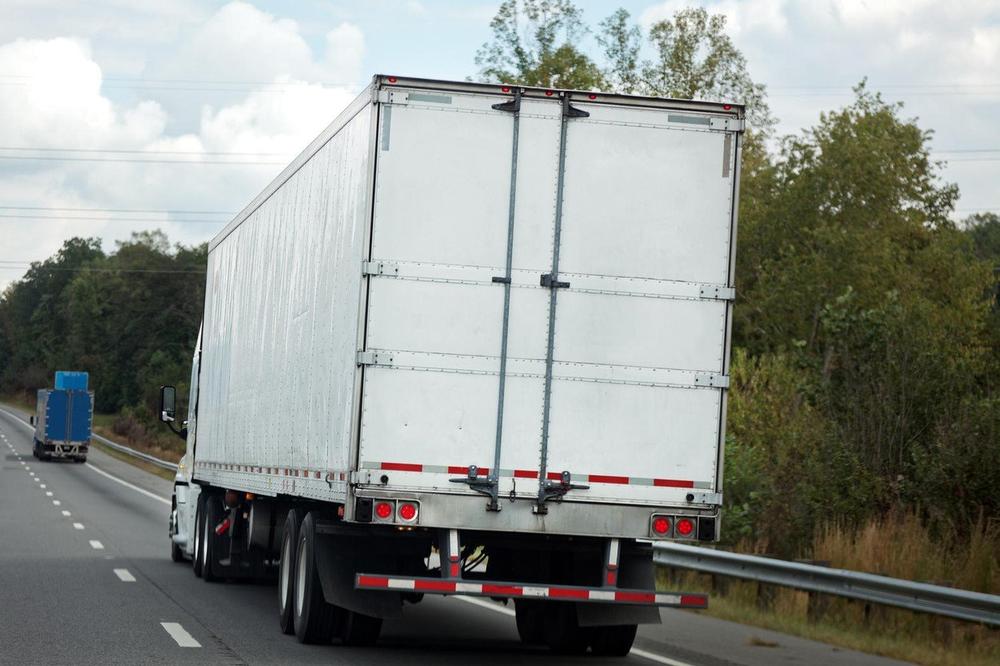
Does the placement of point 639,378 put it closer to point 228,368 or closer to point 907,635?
point 907,635

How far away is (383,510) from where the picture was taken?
10062 millimetres

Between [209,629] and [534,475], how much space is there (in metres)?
3.94

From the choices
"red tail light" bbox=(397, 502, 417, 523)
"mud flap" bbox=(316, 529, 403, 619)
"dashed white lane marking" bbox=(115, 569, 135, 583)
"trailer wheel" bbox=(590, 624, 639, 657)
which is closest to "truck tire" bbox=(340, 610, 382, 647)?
"mud flap" bbox=(316, 529, 403, 619)

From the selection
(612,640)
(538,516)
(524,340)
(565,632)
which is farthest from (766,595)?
(524,340)

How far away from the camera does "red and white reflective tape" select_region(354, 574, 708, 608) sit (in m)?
10.2

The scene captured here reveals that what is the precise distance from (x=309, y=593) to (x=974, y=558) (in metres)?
6.29

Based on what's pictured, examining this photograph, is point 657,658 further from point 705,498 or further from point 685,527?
point 705,498

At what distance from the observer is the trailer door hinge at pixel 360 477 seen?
10.0 meters

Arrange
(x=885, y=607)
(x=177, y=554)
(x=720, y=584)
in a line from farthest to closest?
(x=177, y=554), (x=720, y=584), (x=885, y=607)

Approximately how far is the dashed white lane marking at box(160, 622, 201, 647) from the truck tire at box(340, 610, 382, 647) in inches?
43.3

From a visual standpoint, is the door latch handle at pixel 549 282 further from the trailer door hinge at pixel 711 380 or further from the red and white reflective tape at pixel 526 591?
the red and white reflective tape at pixel 526 591

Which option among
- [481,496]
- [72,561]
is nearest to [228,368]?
[72,561]

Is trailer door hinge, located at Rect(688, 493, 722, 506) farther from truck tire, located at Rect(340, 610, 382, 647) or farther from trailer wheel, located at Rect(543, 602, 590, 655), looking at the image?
truck tire, located at Rect(340, 610, 382, 647)

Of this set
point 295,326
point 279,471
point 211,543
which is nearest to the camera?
point 295,326
